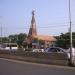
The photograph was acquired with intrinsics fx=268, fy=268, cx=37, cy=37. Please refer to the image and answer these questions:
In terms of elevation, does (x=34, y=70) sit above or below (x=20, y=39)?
below

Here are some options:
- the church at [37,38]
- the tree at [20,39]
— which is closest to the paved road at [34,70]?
the church at [37,38]

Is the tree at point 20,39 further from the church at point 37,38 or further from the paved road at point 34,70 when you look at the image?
the paved road at point 34,70

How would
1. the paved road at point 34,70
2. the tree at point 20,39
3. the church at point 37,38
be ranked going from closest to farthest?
the paved road at point 34,70 < the church at point 37,38 < the tree at point 20,39

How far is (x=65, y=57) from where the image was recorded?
91.1 feet

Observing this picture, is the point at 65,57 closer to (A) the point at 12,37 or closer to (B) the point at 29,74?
(B) the point at 29,74

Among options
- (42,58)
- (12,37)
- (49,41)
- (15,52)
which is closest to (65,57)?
(42,58)

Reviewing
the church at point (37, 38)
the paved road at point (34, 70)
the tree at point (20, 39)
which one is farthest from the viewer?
the tree at point (20, 39)

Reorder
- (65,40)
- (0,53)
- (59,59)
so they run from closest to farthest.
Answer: (59,59)
(0,53)
(65,40)

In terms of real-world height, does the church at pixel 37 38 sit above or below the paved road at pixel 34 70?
above

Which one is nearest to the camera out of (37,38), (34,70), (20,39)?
(34,70)

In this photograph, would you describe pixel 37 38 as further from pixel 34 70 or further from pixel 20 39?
pixel 34 70

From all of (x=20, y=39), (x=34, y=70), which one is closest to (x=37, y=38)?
(x=20, y=39)

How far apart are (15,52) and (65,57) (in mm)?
14852

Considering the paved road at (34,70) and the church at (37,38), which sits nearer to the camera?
the paved road at (34,70)
